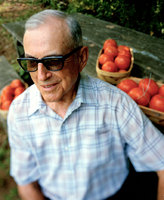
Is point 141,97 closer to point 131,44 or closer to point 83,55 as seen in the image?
point 83,55

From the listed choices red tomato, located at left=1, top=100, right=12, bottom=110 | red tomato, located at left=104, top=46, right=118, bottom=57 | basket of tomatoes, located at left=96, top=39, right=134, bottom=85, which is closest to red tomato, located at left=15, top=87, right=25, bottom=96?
red tomato, located at left=1, top=100, right=12, bottom=110

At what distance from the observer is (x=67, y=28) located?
3.30 ft

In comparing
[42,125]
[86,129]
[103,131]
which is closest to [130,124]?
[103,131]

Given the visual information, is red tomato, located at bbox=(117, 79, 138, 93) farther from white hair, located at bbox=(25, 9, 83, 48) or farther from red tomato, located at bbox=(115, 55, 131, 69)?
white hair, located at bbox=(25, 9, 83, 48)

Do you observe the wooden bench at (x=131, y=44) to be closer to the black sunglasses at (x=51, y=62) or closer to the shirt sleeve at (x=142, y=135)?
the shirt sleeve at (x=142, y=135)

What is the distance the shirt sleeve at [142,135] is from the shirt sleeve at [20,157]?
2.32 feet

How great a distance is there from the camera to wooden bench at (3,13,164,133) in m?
2.28

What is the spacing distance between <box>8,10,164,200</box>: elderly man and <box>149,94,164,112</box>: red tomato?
47 centimetres

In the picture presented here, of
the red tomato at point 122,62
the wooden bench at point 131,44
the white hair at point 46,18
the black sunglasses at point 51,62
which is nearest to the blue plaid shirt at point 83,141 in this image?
the black sunglasses at point 51,62

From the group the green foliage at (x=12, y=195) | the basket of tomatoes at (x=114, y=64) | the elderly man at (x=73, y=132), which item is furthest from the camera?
the green foliage at (x=12, y=195)

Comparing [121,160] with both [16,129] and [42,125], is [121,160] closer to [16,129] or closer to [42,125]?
[42,125]

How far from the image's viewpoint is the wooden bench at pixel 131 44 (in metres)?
2.28

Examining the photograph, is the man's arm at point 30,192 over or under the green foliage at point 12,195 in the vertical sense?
over

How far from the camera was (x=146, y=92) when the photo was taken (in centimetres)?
170
